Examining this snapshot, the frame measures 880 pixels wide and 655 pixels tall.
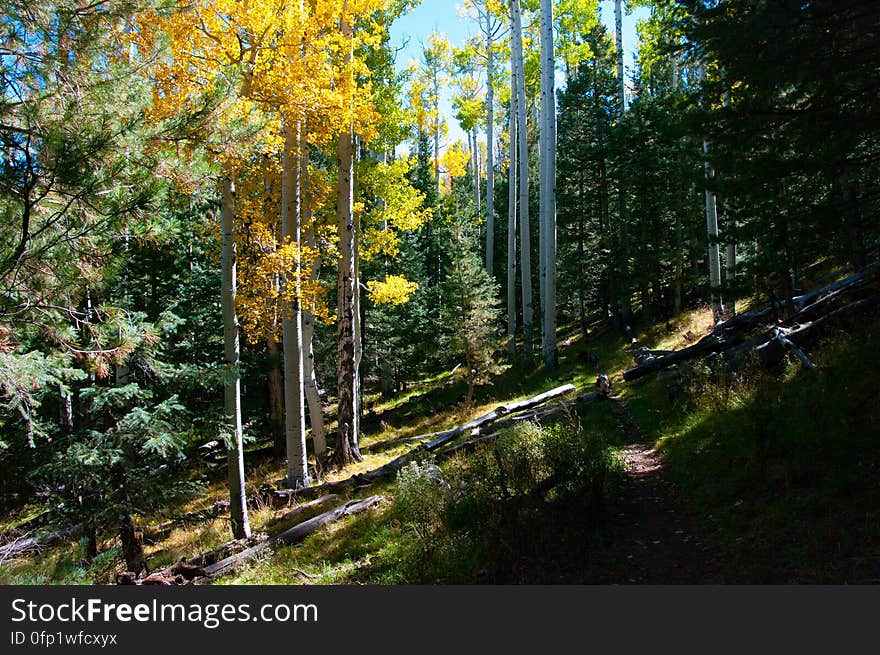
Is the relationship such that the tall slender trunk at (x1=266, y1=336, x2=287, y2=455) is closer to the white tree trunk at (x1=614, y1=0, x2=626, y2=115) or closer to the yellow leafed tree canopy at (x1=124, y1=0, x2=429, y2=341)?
the yellow leafed tree canopy at (x1=124, y1=0, x2=429, y2=341)

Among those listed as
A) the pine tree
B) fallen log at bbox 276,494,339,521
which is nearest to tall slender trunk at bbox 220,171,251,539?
fallen log at bbox 276,494,339,521

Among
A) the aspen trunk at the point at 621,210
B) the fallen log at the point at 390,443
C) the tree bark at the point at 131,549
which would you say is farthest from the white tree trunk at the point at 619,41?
the tree bark at the point at 131,549

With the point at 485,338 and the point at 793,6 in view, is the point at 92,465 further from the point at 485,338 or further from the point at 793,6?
the point at 485,338

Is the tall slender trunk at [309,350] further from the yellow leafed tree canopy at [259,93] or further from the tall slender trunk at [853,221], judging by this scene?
the tall slender trunk at [853,221]

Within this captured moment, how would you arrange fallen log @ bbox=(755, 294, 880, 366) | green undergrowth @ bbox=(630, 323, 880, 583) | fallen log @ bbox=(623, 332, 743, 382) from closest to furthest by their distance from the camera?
green undergrowth @ bbox=(630, 323, 880, 583) → fallen log @ bbox=(755, 294, 880, 366) → fallen log @ bbox=(623, 332, 743, 382)

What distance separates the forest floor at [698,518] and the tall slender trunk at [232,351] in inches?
29.4

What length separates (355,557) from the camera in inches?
265

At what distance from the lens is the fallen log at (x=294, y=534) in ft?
23.8

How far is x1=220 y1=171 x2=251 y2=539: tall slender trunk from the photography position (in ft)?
26.0

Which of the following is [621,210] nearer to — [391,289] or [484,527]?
[391,289]

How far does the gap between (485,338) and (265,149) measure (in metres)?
12.0

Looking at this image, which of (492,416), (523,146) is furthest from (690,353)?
(523,146)

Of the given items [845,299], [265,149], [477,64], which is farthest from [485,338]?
[477,64]

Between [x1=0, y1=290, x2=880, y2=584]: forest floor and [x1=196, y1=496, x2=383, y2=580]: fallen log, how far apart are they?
7.9 inches
